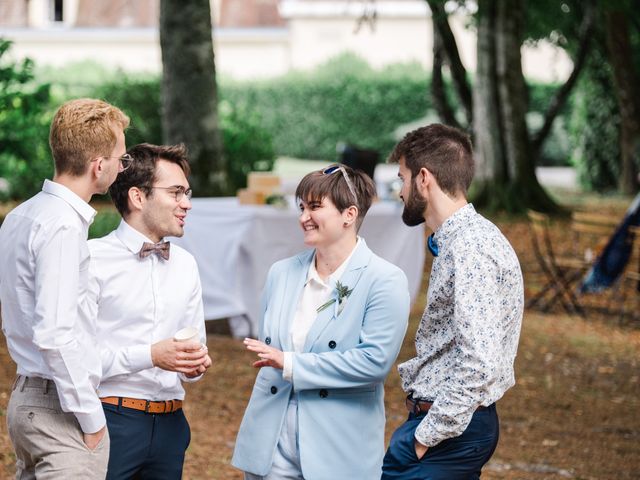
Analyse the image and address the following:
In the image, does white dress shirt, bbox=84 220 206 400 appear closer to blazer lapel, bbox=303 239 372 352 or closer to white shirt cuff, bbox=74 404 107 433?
white shirt cuff, bbox=74 404 107 433

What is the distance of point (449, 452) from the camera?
346cm

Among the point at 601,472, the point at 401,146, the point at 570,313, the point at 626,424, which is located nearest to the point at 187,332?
the point at 401,146

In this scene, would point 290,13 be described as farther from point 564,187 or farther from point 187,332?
point 187,332

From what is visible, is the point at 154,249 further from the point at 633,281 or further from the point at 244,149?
the point at 244,149

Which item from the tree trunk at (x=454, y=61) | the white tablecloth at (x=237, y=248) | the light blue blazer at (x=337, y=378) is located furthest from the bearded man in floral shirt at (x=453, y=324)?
the tree trunk at (x=454, y=61)

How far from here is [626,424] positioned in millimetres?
8023

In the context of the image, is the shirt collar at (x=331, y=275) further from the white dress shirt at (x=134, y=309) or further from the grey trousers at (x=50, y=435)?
the grey trousers at (x=50, y=435)

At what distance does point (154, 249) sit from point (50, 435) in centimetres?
72

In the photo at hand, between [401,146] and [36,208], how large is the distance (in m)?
1.15

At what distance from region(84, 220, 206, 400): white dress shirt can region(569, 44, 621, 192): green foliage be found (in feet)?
90.3

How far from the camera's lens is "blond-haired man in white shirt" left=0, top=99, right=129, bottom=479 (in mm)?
3180

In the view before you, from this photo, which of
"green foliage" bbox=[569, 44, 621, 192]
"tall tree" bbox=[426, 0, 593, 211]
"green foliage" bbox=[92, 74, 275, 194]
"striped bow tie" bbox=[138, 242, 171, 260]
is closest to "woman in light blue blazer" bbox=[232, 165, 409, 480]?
"striped bow tie" bbox=[138, 242, 171, 260]

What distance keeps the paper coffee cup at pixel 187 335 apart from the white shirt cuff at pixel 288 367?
0.29m

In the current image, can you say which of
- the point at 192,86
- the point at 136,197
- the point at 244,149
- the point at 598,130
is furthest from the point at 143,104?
the point at 136,197
